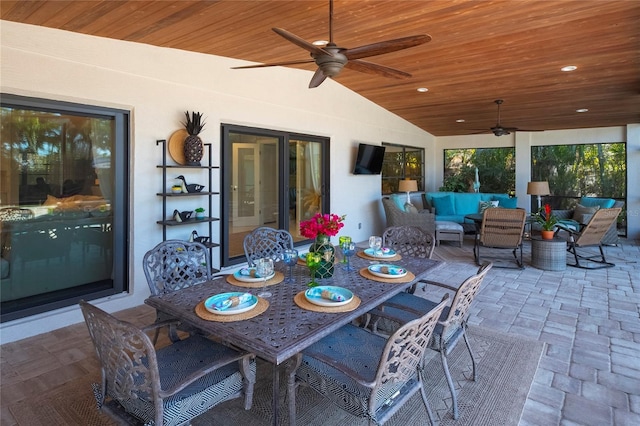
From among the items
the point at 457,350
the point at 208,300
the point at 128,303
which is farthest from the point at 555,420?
the point at 128,303

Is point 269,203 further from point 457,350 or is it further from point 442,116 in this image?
point 442,116

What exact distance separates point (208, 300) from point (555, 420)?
6.84 feet

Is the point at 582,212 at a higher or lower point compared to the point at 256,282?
higher

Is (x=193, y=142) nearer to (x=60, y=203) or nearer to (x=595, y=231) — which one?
(x=60, y=203)

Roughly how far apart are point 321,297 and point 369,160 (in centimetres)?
561

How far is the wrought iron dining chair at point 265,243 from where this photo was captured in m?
3.37

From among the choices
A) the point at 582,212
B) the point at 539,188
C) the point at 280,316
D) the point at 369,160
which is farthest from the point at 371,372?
the point at 582,212

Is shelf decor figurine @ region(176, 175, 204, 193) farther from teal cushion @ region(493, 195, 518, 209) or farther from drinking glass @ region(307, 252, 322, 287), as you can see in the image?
teal cushion @ region(493, 195, 518, 209)

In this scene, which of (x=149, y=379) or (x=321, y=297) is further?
(x=321, y=297)

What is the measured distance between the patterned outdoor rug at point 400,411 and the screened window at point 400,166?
6055 mm

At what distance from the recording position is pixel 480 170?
394 inches

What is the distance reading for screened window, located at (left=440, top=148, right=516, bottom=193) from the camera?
380 inches

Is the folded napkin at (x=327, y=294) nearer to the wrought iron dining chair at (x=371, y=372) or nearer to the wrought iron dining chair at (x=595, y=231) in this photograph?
the wrought iron dining chair at (x=371, y=372)

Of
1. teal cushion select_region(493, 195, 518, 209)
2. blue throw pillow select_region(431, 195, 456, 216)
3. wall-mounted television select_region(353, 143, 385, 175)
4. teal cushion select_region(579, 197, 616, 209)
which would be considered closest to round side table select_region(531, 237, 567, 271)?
teal cushion select_region(579, 197, 616, 209)
